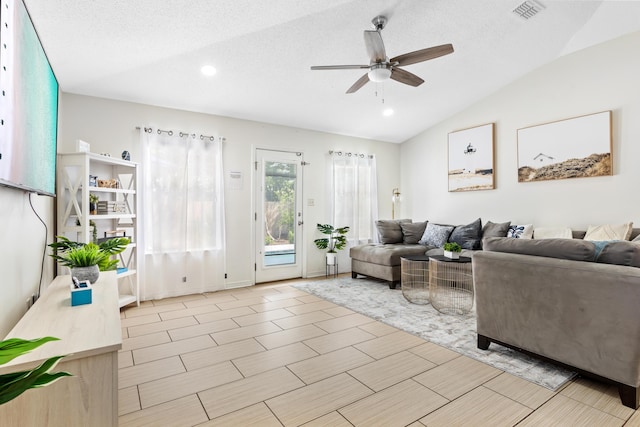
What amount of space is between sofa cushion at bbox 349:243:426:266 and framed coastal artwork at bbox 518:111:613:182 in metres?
1.83

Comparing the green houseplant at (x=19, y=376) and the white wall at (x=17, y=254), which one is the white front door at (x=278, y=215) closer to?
the white wall at (x=17, y=254)

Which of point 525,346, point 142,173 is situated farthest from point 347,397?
point 142,173

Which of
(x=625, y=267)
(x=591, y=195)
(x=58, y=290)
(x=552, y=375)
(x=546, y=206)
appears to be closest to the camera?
(x=625, y=267)

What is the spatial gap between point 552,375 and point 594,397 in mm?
263

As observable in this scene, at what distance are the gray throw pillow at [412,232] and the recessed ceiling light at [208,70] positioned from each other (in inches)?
152

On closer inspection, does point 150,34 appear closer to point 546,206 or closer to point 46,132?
point 46,132

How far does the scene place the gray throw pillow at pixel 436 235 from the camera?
520 cm

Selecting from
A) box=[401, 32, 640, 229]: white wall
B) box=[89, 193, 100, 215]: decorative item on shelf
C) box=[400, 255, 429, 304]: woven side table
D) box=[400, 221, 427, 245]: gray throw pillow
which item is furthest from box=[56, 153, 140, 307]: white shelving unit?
box=[401, 32, 640, 229]: white wall

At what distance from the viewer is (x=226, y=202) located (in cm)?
471

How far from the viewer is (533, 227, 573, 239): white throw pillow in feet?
13.0

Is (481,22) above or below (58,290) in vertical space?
above

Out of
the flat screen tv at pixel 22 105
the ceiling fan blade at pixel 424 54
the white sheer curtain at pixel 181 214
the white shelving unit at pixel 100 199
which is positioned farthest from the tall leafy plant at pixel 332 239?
the flat screen tv at pixel 22 105

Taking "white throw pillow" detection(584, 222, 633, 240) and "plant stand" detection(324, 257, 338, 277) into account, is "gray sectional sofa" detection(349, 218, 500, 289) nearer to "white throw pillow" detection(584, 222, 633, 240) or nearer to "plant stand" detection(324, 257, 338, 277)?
"plant stand" detection(324, 257, 338, 277)

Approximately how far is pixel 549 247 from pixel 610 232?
2092 millimetres
